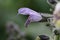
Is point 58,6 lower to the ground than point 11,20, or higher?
higher

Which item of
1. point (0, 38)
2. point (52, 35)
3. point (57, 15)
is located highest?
point (57, 15)

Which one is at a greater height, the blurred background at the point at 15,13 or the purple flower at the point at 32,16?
the purple flower at the point at 32,16

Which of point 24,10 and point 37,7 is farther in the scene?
point 37,7

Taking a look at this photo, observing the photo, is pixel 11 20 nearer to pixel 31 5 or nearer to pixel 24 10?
pixel 31 5

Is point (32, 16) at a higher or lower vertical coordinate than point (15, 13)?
higher

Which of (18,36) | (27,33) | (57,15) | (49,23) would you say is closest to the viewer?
(57,15)

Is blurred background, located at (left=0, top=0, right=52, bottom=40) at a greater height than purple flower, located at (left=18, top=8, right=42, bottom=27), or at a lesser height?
lesser

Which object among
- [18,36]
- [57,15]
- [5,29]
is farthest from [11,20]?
[57,15]

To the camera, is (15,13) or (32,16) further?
(15,13)

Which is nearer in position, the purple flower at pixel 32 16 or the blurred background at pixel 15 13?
the purple flower at pixel 32 16

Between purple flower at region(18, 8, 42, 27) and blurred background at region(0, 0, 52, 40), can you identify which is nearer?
purple flower at region(18, 8, 42, 27)

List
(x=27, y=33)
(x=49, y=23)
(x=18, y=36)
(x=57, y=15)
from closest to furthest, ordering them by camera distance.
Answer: (x=57, y=15), (x=49, y=23), (x=18, y=36), (x=27, y=33)
